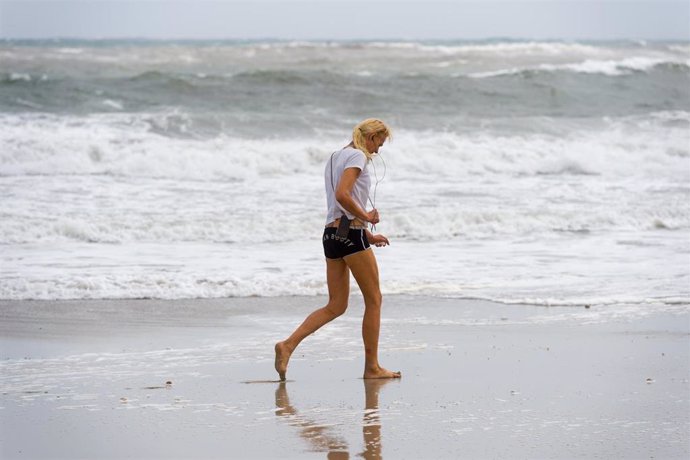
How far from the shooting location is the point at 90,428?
544 cm

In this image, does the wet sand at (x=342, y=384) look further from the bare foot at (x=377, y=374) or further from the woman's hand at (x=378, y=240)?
the woman's hand at (x=378, y=240)

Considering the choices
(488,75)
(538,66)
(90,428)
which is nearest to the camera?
(90,428)

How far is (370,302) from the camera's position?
21.6ft

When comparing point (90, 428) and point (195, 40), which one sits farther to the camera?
point (195, 40)

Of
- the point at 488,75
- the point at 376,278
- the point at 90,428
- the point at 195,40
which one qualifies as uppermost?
the point at 195,40

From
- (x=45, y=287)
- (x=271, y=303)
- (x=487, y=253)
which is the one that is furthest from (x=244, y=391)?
(x=487, y=253)

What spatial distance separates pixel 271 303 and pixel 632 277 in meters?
3.42

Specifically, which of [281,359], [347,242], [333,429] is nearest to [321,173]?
[281,359]

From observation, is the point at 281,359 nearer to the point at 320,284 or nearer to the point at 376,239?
the point at 376,239

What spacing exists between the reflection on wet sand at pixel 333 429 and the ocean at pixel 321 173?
5.22 feet

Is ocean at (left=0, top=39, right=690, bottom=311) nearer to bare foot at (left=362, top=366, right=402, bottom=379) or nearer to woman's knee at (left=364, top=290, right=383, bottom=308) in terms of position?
woman's knee at (left=364, top=290, right=383, bottom=308)

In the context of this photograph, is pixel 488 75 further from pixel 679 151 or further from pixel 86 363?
pixel 86 363

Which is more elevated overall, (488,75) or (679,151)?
(488,75)

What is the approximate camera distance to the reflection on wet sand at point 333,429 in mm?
5082
